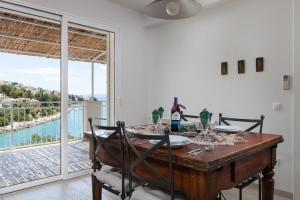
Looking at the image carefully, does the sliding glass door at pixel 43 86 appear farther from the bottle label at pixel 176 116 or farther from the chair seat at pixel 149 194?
the chair seat at pixel 149 194

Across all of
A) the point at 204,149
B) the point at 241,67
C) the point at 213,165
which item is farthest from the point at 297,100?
the point at 213,165

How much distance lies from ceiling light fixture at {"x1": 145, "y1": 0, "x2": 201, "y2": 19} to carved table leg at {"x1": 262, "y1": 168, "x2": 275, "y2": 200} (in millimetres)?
1463

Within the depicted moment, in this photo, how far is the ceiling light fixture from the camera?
6.20 feet

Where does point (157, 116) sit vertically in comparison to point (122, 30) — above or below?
below

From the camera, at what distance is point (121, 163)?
5.76 ft

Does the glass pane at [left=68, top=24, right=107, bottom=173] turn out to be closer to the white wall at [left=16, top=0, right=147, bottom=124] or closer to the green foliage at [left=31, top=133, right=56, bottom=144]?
the white wall at [left=16, top=0, right=147, bottom=124]

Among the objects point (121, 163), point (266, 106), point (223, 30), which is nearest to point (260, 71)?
point (266, 106)

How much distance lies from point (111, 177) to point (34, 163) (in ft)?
8.18

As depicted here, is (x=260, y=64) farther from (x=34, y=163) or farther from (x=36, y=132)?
(x=36, y=132)

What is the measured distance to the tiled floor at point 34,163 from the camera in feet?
10.5

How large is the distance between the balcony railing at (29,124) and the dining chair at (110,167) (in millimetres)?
1880

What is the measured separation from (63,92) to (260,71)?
8.56ft

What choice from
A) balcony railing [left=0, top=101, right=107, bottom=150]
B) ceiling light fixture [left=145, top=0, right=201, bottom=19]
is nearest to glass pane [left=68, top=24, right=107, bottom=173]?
balcony railing [left=0, top=101, right=107, bottom=150]

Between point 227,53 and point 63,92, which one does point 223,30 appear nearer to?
point 227,53
